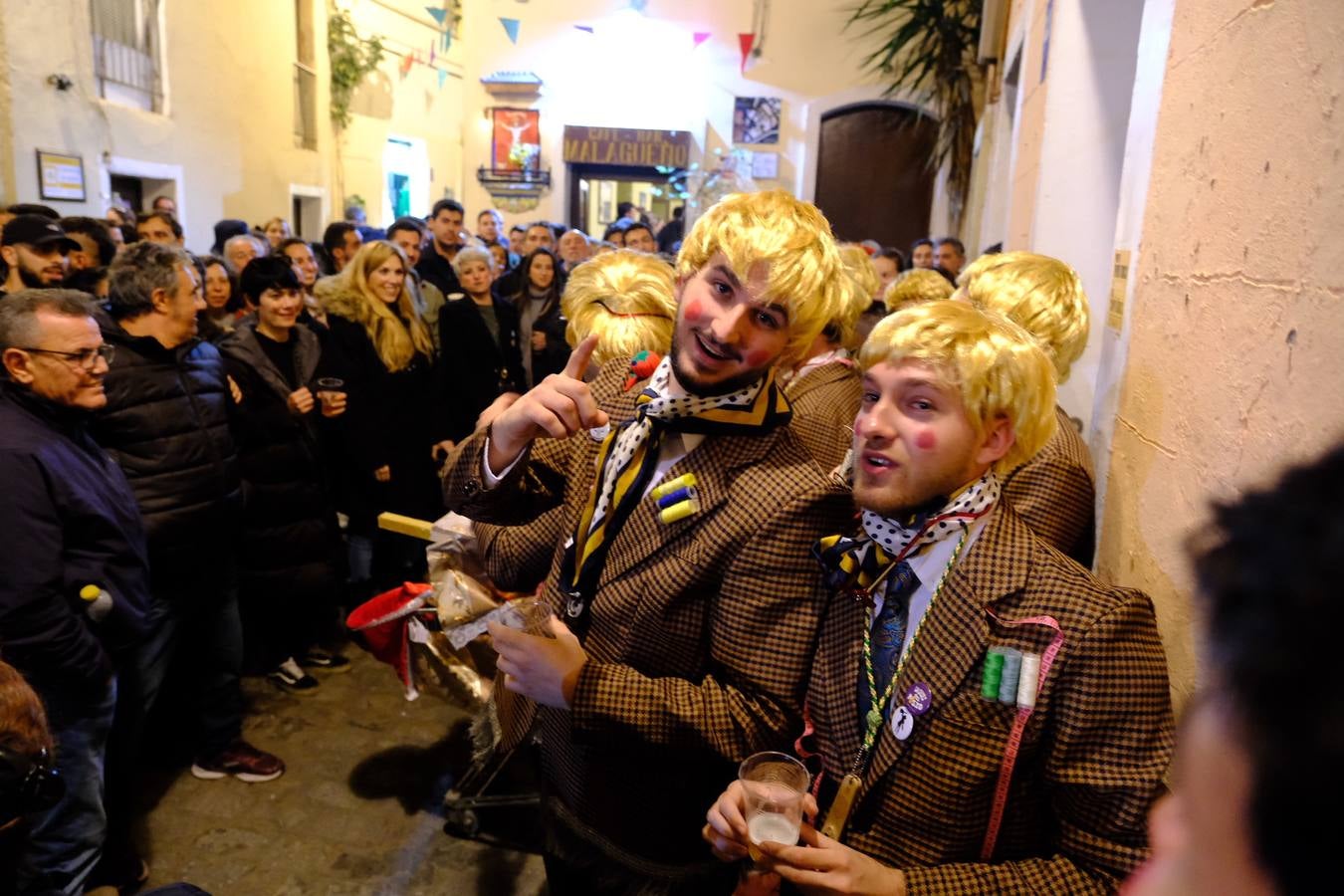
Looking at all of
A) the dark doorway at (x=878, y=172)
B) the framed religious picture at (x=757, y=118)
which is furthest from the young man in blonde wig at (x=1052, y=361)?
the framed religious picture at (x=757, y=118)

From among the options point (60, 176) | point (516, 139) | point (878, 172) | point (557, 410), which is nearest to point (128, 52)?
point (60, 176)

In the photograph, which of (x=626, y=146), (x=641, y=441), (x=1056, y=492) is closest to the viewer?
(x=641, y=441)

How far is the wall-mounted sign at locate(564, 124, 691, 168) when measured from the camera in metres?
12.3

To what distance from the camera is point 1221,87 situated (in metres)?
1.54

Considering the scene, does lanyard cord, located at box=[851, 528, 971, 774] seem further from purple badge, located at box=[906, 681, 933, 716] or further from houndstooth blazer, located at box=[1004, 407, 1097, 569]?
houndstooth blazer, located at box=[1004, 407, 1097, 569]

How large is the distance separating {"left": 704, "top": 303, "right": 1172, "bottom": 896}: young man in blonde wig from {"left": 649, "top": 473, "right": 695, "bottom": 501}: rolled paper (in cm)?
27

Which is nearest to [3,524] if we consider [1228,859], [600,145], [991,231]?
[1228,859]

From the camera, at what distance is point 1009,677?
122 cm

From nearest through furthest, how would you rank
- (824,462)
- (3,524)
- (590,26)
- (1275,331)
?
(1275,331) → (3,524) → (824,462) → (590,26)

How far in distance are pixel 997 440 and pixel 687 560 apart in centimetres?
54

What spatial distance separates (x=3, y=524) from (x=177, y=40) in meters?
9.24

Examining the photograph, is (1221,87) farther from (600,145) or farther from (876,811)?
(600,145)

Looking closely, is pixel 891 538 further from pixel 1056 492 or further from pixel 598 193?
pixel 598 193

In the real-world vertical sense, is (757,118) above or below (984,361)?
above
